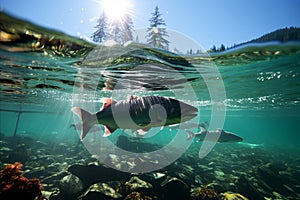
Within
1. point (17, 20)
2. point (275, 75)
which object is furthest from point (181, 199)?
point (275, 75)

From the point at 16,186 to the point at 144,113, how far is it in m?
4.36

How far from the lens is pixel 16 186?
5023 mm

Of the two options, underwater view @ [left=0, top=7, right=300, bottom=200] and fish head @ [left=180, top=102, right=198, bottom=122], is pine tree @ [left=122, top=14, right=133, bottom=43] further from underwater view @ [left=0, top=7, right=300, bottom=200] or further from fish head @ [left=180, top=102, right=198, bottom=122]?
fish head @ [left=180, top=102, right=198, bottom=122]

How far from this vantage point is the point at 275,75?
14.5 metres

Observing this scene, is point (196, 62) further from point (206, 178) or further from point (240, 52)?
point (206, 178)

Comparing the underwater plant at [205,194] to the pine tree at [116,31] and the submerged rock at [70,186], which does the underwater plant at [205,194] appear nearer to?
the submerged rock at [70,186]

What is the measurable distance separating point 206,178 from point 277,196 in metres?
4.01

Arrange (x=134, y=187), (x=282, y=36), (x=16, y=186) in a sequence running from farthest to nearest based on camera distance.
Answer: (x=282, y=36) → (x=134, y=187) → (x=16, y=186)

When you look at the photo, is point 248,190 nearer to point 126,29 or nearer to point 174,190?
point 174,190

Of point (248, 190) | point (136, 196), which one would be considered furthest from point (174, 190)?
point (248, 190)

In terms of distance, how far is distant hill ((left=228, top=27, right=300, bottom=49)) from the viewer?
7676 millimetres

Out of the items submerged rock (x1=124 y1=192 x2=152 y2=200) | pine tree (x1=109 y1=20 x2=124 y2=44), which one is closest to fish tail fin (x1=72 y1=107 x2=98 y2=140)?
submerged rock (x1=124 y1=192 x2=152 y2=200)

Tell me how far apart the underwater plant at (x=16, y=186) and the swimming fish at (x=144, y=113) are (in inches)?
107

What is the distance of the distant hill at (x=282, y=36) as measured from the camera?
25.2 feet
